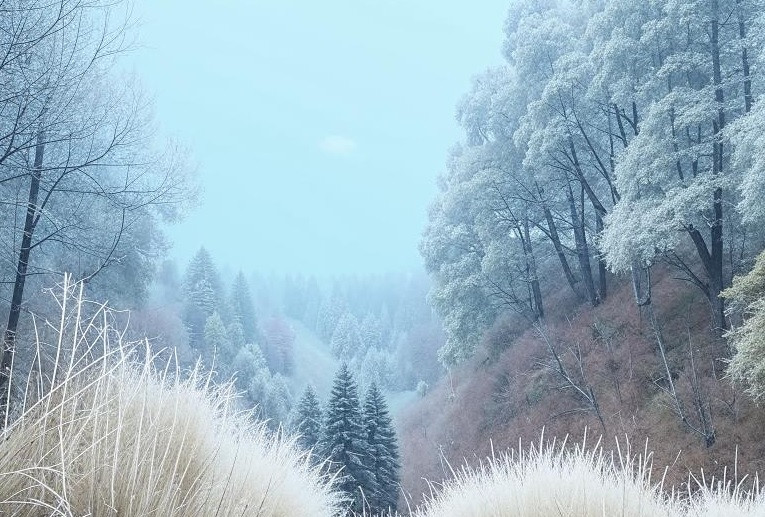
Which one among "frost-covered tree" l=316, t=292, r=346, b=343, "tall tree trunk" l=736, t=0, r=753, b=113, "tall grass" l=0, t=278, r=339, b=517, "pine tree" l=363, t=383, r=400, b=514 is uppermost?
"tall tree trunk" l=736, t=0, r=753, b=113

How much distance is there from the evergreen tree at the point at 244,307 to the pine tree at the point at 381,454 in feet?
55.7

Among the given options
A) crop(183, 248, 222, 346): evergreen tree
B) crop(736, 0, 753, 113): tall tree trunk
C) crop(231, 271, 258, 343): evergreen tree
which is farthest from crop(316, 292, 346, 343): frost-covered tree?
crop(736, 0, 753, 113): tall tree trunk

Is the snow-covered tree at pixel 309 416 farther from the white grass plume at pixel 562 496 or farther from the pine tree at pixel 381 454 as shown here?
the white grass plume at pixel 562 496

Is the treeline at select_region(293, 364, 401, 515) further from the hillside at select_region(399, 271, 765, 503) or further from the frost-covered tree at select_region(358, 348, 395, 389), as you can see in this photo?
the frost-covered tree at select_region(358, 348, 395, 389)

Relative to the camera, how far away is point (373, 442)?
11828 mm

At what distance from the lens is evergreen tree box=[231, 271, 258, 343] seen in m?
28.6

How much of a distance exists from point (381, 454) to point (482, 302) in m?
5.35

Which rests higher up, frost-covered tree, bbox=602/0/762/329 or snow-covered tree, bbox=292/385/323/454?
frost-covered tree, bbox=602/0/762/329

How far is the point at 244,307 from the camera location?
29766mm

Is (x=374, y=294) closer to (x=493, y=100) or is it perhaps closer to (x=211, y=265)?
(x=211, y=265)

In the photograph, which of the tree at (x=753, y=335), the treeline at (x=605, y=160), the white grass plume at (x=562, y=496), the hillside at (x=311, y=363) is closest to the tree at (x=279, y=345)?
the hillside at (x=311, y=363)

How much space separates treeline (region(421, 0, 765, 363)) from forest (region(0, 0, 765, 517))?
60 millimetres

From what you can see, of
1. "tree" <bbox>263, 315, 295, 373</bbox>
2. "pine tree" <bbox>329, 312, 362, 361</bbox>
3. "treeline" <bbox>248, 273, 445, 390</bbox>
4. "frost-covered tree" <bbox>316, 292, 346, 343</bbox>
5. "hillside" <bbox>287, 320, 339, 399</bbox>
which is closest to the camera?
"treeline" <bbox>248, 273, 445, 390</bbox>

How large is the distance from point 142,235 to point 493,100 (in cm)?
958
